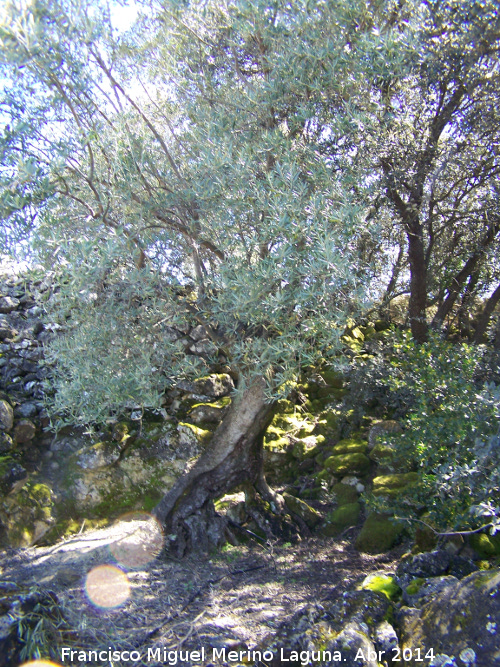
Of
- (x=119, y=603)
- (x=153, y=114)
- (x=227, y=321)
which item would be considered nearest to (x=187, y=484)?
(x=119, y=603)

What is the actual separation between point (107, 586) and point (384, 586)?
126 inches

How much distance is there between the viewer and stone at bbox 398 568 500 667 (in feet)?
11.2

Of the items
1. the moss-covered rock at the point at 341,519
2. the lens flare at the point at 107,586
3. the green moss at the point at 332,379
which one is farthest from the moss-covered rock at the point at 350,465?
the lens flare at the point at 107,586

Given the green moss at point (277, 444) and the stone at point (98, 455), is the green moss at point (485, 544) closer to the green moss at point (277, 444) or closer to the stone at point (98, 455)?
the green moss at point (277, 444)

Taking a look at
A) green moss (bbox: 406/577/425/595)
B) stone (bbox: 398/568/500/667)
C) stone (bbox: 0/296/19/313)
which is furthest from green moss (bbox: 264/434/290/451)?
stone (bbox: 0/296/19/313)

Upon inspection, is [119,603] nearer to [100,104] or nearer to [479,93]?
[100,104]

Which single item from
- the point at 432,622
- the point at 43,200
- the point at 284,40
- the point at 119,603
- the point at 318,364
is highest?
the point at 284,40

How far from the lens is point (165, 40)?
24.0ft

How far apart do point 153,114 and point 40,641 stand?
6842 mm

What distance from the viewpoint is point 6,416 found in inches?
320

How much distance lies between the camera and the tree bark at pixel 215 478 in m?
7.18

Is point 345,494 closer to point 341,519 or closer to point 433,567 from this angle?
point 341,519

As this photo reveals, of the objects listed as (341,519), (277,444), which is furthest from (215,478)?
(277,444)

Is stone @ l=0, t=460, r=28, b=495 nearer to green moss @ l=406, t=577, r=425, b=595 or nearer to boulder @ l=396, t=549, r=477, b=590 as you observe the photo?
boulder @ l=396, t=549, r=477, b=590
